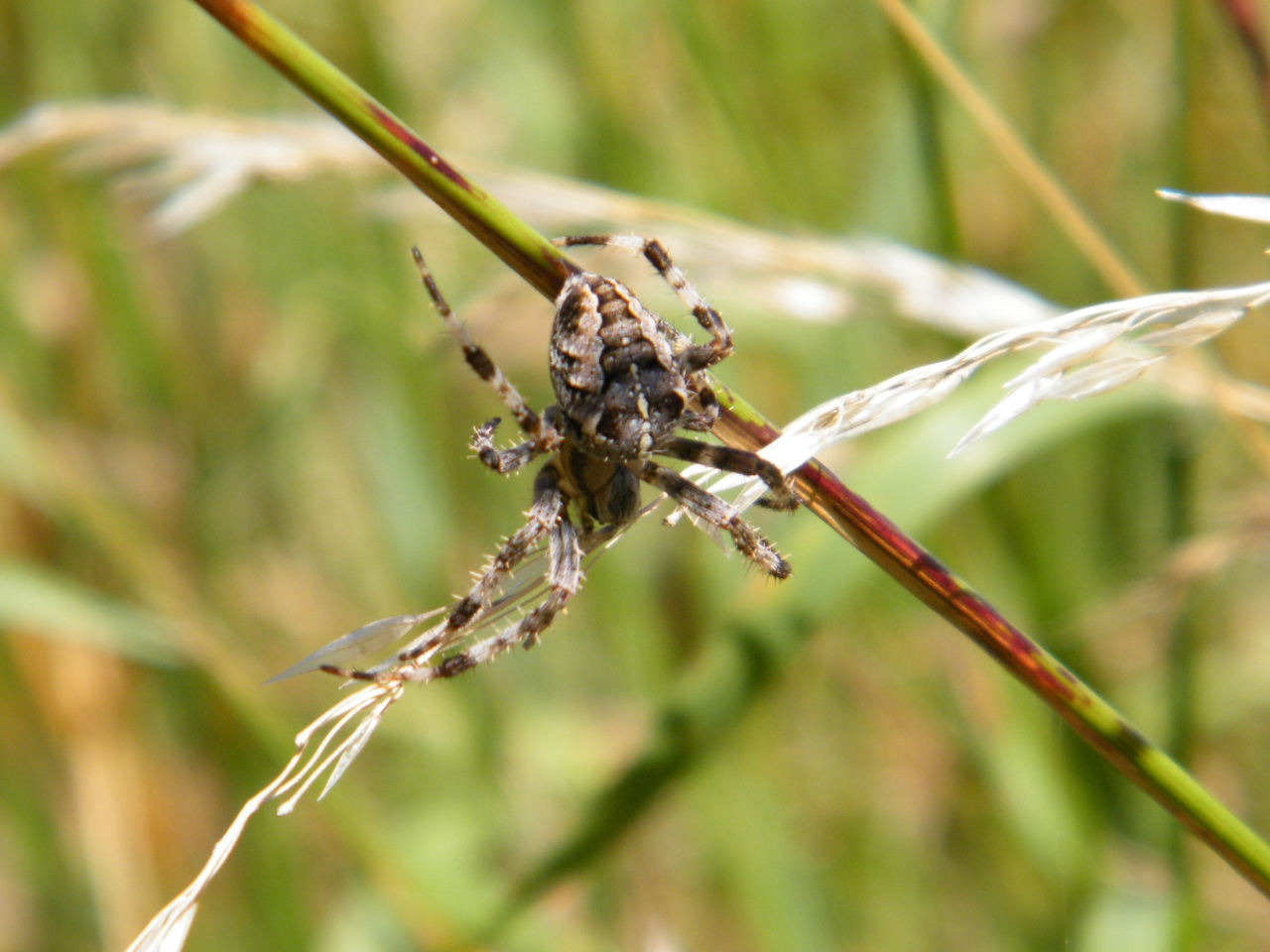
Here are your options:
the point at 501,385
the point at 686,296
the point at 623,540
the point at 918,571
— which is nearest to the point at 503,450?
the point at 501,385

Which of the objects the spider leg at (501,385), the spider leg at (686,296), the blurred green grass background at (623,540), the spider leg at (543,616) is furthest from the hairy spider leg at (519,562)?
the blurred green grass background at (623,540)

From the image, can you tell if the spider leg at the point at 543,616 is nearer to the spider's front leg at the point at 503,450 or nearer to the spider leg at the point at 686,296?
the spider's front leg at the point at 503,450

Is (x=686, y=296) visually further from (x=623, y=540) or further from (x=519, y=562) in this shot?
(x=623, y=540)

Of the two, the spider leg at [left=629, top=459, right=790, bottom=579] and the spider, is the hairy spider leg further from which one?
the spider leg at [left=629, top=459, right=790, bottom=579]

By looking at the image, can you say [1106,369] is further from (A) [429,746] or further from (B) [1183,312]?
(A) [429,746]

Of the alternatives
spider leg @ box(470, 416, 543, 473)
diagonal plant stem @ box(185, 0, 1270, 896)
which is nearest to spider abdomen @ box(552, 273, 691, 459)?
spider leg @ box(470, 416, 543, 473)

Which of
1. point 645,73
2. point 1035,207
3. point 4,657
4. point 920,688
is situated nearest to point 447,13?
point 645,73
